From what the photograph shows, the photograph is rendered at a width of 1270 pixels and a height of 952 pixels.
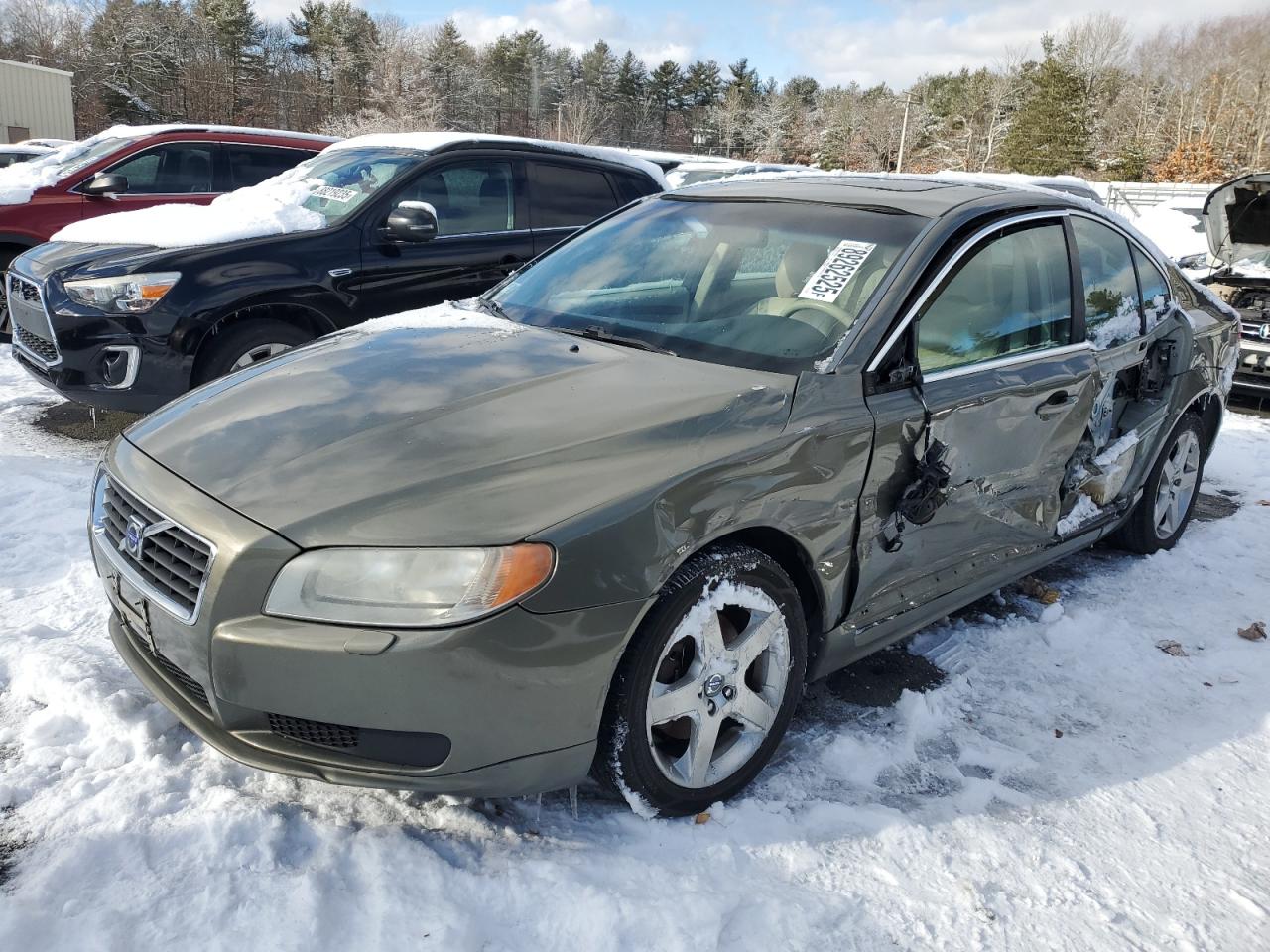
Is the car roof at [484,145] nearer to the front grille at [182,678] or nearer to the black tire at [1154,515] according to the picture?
the black tire at [1154,515]

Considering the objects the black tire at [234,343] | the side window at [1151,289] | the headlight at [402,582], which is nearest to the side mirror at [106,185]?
the black tire at [234,343]

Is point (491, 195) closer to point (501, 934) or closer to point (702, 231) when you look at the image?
point (702, 231)

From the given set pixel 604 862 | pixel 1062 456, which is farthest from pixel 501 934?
pixel 1062 456

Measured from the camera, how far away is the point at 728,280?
3264 mm

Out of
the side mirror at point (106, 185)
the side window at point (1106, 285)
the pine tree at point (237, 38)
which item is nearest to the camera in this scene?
the side window at point (1106, 285)

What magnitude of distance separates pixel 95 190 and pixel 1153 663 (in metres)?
8.14

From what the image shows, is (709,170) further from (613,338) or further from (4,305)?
(613,338)

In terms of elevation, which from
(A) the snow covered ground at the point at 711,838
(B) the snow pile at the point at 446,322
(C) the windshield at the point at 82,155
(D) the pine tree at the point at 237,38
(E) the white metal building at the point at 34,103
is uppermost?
(D) the pine tree at the point at 237,38

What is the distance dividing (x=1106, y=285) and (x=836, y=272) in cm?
160

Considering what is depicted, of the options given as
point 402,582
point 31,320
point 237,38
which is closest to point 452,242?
point 31,320

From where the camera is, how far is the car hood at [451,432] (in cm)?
213

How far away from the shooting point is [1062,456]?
3.60 m

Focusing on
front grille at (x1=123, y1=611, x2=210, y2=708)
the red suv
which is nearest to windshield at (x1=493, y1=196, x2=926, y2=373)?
front grille at (x1=123, y1=611, x2=210, y2=708)

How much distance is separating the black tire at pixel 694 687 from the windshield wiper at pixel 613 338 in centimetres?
80
